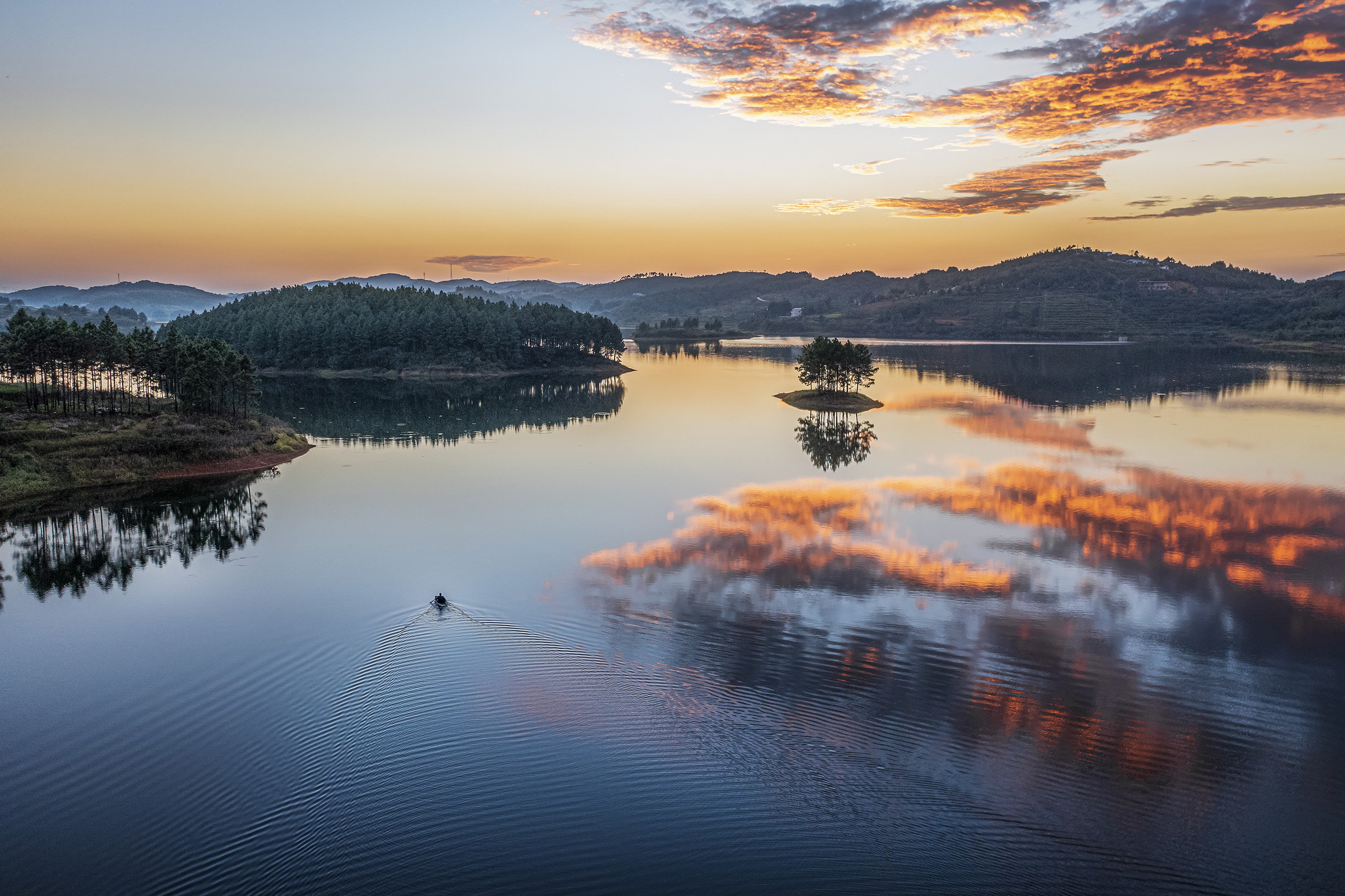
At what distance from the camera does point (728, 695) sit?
20.3 metres

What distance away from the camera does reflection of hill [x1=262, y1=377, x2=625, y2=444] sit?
7162cm

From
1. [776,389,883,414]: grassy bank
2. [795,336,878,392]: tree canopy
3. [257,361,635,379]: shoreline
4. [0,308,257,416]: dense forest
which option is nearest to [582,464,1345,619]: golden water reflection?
[776,389,883,414]: grassy bank

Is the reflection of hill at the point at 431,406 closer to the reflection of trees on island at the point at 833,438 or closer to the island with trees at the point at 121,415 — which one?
the island with trees at the point at 121,415

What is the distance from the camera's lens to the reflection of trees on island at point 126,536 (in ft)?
103

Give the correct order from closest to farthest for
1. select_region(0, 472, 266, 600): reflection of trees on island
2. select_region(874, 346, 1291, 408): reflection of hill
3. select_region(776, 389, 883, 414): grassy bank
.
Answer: select_region(0, 472, 266, 600): reflection of trees on island, select_region(776, 389, 883, 414): grassy bank, select_region(874, 346, 1291, 408): reflection of hill

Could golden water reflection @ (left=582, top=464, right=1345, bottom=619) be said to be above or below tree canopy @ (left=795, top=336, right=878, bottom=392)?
below

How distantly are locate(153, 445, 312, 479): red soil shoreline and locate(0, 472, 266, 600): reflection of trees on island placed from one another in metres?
3.10

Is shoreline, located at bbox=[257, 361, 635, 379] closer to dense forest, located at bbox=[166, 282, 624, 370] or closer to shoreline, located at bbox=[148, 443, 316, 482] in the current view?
dense forest, located at bbox=[166, 282, 624, 370]

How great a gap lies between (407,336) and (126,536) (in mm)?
98138

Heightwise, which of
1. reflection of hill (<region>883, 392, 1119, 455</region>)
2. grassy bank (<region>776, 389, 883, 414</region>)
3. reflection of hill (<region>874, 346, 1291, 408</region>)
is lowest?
reflection of hill (<region>883, 392, 1119, 455</region>)

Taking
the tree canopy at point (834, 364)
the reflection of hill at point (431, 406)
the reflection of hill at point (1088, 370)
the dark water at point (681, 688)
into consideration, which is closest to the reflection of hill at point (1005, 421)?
the tree canopy at point (834, 364)

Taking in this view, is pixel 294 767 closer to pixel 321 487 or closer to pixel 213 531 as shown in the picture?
pixel 213 531

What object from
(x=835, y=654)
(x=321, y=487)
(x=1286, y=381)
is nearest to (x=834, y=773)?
(x=835, y=654)

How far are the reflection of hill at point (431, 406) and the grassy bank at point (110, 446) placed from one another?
10.8 meters
